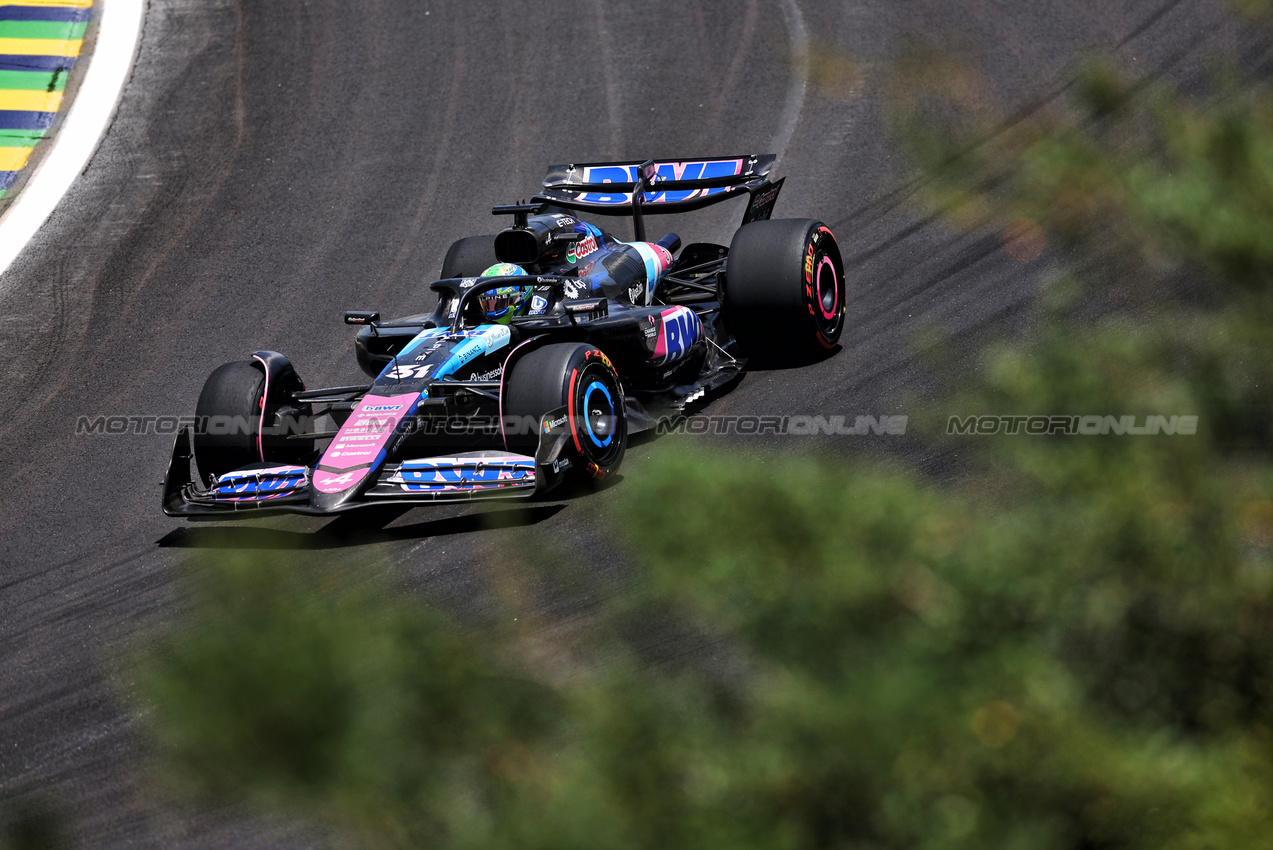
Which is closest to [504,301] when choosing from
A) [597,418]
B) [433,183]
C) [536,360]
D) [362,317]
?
[362,317]

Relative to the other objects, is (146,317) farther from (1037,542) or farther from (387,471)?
(1037,542)

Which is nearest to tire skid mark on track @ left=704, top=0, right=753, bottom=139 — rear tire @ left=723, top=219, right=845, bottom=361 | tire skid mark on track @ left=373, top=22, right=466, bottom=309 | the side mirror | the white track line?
tire skid mark on track @ left=373, top=22, right=466, bottom=309

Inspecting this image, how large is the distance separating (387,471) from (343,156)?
791 centimetres

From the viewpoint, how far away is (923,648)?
189 centimetres

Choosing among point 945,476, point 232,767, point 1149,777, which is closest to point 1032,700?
point 1149,777

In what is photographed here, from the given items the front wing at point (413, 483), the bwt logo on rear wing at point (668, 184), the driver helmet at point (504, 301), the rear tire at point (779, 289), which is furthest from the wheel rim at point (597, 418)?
the bwt logo on rear wing at point (668, 184)

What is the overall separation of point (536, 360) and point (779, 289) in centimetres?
221

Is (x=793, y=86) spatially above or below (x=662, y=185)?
above

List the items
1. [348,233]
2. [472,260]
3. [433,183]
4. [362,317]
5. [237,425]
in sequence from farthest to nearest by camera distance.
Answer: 1. [433,183]
2. [348,233]
3. [472,260]
4. [362,317]
5. [237,425]

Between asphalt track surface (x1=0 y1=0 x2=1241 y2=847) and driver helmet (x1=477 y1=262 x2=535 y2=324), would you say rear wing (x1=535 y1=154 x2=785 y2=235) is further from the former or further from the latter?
driver helmet (x1=477 y1=262 x2=535 y2=324)

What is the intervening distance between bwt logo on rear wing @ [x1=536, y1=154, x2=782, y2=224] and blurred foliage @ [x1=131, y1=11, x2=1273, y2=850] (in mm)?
7245

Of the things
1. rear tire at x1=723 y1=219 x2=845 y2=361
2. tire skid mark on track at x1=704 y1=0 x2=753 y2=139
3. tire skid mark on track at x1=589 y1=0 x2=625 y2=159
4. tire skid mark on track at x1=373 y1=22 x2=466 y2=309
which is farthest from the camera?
tire skid mark on track at x1=704 y1=0 x2=753 y2=139

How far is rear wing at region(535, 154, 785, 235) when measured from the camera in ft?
31.6

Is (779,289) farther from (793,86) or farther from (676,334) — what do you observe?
(793,86)
